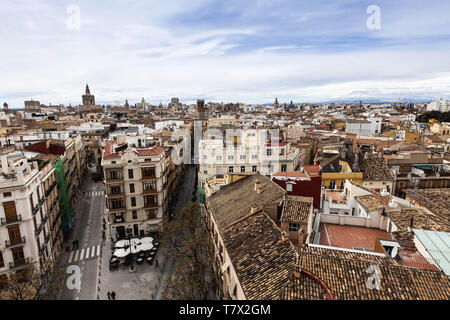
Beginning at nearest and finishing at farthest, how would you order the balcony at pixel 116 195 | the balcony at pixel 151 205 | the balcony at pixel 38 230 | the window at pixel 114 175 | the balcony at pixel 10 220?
the balcony at pixel 10 220
the balcony at pixel 38 230
the window at pixel 114 175
the balcony at pixel 116 195
the balcony at pixel 151 205

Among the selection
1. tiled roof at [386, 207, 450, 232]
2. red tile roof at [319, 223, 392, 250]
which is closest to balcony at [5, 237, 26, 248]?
red tile roof at [319, 223, 392, 250]

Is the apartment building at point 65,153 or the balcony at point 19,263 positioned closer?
the balcony at point 19,263

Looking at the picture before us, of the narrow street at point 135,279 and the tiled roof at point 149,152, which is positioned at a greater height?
the tiled roof at point 149,152

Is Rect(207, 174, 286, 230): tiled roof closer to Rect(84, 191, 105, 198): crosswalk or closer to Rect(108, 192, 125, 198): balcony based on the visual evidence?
Rect(108, 192, 125, 198): balcony

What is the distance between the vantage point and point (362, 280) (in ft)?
39.7

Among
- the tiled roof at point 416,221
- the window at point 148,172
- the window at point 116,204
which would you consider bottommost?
the window at point 116,204

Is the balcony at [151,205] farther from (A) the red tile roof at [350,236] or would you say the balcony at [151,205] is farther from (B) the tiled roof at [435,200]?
(B) the tiled roof at [435,200]

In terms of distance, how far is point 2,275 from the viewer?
2498 cm

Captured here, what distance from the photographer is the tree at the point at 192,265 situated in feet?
67.3

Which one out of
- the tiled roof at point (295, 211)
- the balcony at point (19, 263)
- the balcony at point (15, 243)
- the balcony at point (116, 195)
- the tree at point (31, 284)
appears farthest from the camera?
the balcony at point (116, 195)

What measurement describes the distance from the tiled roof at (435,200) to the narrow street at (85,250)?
100.0ft

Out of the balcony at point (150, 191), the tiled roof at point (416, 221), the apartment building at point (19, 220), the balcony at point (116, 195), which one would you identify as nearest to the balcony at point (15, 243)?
the apartment building at point (19, 220)

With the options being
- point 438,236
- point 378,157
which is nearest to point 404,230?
point 438,236
